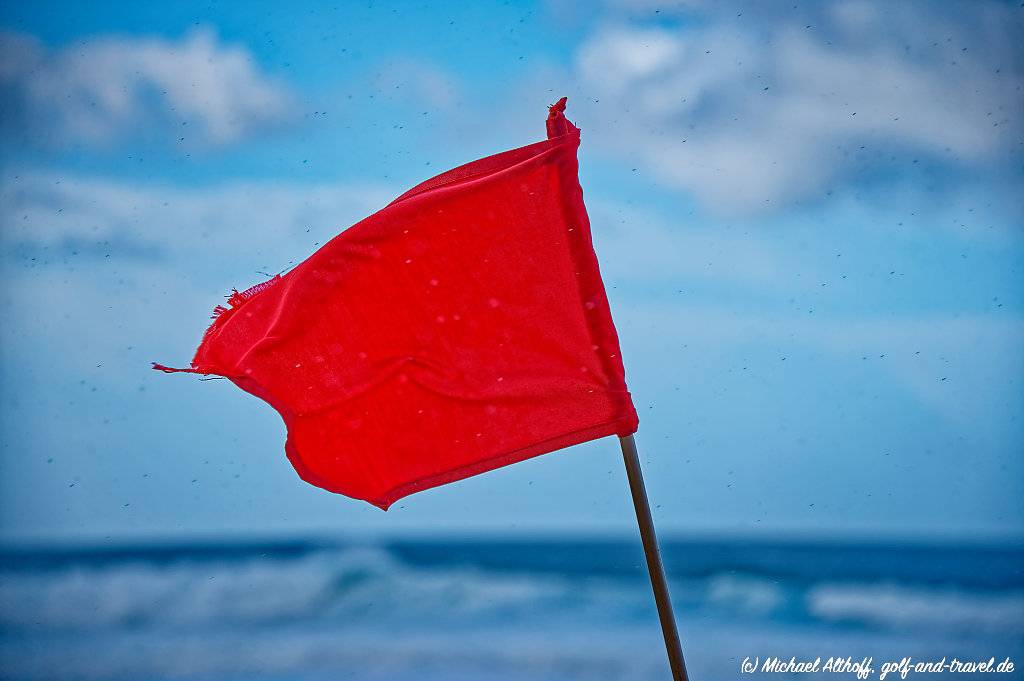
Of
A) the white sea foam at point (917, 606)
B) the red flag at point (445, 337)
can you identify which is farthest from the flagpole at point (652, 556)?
the white sea foam at point (917, 606)

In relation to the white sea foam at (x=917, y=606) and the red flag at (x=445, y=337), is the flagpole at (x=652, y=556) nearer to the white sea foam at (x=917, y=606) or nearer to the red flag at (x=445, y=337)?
the red flag at (x=445, y=337)

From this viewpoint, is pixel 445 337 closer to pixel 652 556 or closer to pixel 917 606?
pixel 652 556

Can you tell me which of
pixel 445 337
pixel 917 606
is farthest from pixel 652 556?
pixel 917 606

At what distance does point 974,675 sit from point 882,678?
40cm

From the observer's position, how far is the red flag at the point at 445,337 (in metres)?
1.27

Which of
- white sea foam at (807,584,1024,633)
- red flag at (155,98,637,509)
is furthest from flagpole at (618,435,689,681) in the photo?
white sea foam at (807,584,1024,633)

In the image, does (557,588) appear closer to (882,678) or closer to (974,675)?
(882,678)

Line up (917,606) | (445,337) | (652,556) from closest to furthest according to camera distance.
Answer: (652,556) < (445,337) < (917,606)

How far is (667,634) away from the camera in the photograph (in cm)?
121

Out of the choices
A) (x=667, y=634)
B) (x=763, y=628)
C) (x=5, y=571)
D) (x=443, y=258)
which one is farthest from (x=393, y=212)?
(x=5, y=571)

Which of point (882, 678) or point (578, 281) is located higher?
point (578, 281)

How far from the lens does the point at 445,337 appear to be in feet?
4.26

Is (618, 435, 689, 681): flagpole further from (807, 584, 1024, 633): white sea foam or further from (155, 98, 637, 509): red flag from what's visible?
(807, 584, 1024, 633): white sea foam

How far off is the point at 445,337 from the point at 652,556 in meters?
0.39
